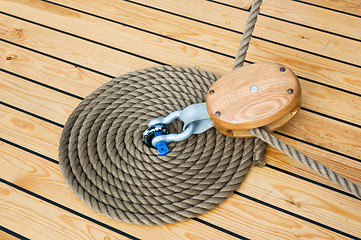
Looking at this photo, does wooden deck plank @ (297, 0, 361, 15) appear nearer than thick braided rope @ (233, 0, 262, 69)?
No

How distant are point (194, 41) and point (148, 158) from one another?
708 mm

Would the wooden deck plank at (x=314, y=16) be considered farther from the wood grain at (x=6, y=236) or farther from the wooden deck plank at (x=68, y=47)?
the wood grain at (x=6, y=236)

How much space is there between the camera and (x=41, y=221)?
4.20 feet

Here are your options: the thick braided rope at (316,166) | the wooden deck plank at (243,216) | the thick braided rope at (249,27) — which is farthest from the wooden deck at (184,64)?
the thick braided rope at (249,27)

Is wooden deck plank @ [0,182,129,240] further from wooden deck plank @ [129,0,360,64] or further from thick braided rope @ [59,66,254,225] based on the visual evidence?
wooden deck plank @ [129,0,360,64]

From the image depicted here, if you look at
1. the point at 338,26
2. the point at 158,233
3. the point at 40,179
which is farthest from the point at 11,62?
the point at 338,26

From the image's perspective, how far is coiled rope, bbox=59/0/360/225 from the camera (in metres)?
1.25

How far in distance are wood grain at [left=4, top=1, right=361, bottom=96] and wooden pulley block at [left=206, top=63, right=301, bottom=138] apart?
37 centimetres

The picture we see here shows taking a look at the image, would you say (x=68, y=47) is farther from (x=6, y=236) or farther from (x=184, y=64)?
(x=6, y=236)

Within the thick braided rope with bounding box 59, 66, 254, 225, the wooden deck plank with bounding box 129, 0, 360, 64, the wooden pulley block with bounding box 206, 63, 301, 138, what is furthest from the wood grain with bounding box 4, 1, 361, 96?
the wooden pulley block with bounding box 206, 63, 301, 138

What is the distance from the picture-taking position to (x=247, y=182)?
1.32 m

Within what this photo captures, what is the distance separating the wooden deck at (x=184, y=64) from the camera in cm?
125

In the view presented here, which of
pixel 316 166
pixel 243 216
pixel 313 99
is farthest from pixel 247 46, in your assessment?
pixel 243 216

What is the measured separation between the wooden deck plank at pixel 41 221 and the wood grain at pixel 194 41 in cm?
84
